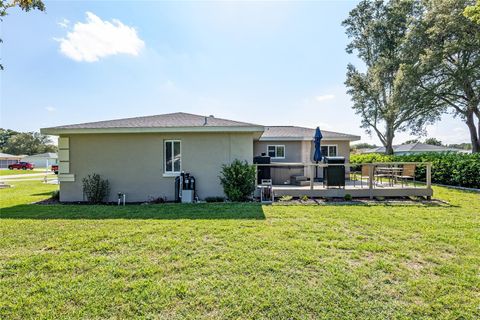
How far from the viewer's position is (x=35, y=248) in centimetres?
412

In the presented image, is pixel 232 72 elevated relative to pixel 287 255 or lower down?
elevated

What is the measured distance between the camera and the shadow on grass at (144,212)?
20.5 feet

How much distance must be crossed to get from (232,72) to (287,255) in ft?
41.6

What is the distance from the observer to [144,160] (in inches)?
356

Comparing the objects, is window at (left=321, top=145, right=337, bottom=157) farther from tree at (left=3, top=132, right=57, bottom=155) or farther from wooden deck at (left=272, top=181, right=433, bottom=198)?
tree at (left=3, top=132, right=57, bottom=155)

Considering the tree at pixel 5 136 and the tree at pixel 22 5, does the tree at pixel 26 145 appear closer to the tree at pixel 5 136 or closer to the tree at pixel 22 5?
the tree at pixel 5 136

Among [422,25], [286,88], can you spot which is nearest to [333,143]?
[286,88]

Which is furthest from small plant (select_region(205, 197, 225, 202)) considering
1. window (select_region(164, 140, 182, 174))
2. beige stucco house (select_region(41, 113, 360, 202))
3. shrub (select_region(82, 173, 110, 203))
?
shrub (select_region(82, 173, 110, 203))

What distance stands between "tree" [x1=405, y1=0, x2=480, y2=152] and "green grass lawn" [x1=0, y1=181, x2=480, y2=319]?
52.8ft

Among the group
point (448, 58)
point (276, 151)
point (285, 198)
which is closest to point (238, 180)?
point (285, 198)

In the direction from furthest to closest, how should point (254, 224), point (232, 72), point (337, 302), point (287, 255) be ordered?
point (232, 72)
point (254, 224)
point (287, 255)
point (337, 302)

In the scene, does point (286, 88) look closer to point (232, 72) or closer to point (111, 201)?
point (232, 72)

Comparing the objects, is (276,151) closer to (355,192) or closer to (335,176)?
(335,176)

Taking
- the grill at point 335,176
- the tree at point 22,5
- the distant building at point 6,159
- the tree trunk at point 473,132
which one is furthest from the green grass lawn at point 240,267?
the distant building at point 6,159
